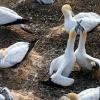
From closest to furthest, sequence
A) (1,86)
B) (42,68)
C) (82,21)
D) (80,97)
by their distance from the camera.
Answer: (80,97)
(1,86)
(42,68)
(82,21)

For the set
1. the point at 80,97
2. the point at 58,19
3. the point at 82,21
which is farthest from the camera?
the point at 58,19

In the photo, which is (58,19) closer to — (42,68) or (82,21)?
(82,21)

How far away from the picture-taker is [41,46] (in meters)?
11.4

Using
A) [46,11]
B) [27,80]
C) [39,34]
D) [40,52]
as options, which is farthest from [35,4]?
[27,80]

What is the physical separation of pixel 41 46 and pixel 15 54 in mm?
1078

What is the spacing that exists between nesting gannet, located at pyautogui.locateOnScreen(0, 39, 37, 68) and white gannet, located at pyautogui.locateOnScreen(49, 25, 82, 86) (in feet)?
2.67

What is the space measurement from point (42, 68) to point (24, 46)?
66 cm

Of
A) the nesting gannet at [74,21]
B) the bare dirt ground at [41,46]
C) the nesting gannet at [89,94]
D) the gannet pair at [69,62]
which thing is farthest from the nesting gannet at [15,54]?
the nesting gannet at [89,94]

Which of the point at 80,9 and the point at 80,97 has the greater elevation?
the point at 80,9

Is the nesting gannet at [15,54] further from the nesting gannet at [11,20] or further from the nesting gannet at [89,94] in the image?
the nesting gannet at [89,94]

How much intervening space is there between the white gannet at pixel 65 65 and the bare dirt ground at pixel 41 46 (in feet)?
0.63

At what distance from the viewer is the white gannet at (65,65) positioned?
9703 mm

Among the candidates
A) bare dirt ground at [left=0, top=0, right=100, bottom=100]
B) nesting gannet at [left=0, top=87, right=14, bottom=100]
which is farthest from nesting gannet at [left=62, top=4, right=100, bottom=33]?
nesting gannet at [left=0, top=87, right=14, bottom=100]

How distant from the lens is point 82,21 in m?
11.4
